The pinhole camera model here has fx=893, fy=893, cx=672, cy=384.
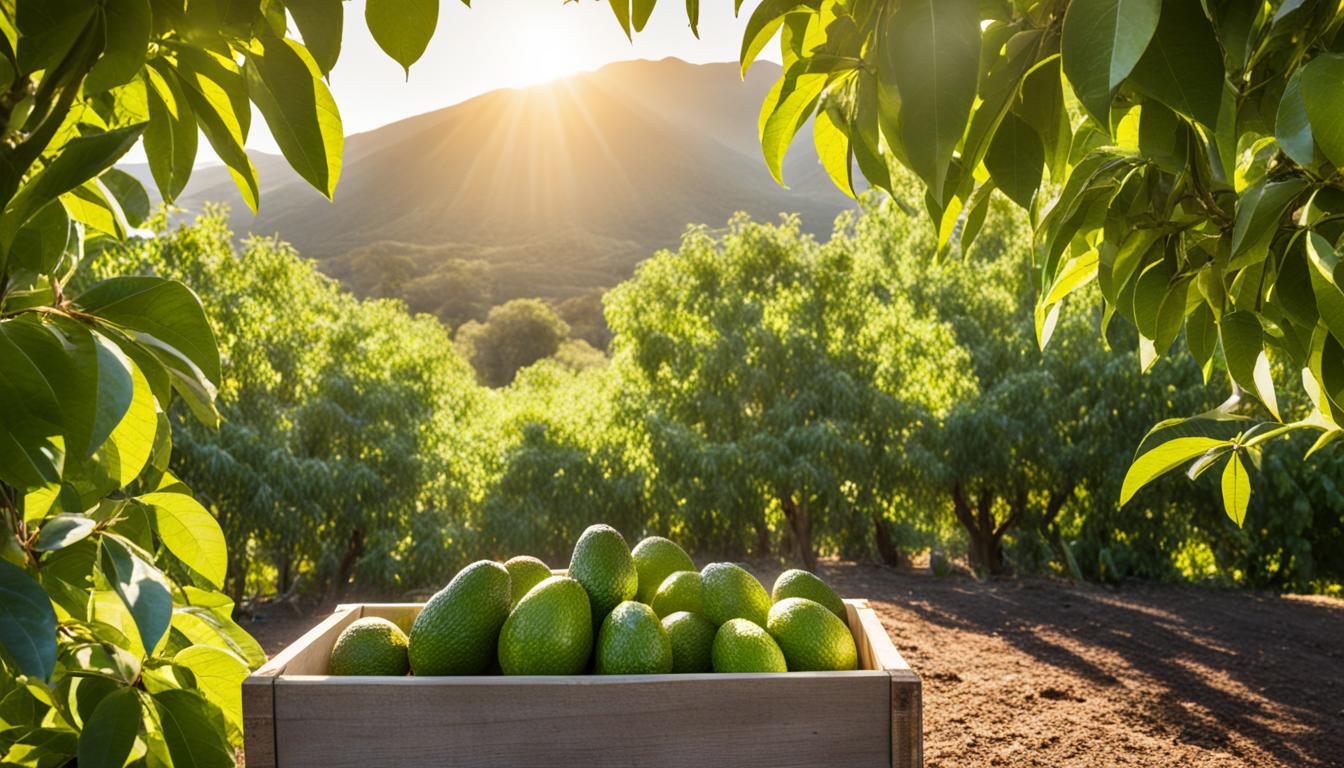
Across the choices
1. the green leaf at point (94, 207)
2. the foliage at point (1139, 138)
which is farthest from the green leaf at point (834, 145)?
the green leaf at point (94, 207)

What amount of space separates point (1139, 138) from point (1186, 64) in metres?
0.14

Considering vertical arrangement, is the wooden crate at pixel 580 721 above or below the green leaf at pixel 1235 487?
below

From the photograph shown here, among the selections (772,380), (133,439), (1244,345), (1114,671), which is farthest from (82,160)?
(772,380)

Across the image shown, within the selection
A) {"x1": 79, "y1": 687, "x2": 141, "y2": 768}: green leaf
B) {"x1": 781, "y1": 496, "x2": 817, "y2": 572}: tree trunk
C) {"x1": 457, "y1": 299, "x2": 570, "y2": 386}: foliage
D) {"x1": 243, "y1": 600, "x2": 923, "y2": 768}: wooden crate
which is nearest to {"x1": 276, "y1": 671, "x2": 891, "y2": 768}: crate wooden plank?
{"x1": 243, "y1": 600, "x2": 923, "y2": 768}: wooden crate

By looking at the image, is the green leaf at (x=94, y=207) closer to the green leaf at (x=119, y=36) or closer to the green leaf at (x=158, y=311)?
the green leaf at (x=158, y=311)

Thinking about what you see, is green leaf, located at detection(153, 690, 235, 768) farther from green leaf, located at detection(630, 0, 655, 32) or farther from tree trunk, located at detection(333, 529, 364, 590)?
tree trunk, located at detection(333, 529, 364, 590)

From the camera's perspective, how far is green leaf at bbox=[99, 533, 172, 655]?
27.2 inches

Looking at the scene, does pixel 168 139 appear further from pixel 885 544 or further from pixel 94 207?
pixel 885 544

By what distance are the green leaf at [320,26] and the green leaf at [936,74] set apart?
0.33 m

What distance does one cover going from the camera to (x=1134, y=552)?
6797mm

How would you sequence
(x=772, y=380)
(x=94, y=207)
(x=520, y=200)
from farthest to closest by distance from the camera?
(x=520, y=200), (x=772, y=380), (x=94, y=207)

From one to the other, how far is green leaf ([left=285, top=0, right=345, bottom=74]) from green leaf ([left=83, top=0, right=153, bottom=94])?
10 centimetres

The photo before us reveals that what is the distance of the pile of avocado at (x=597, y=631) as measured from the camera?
3.73ft

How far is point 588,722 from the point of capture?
3.48 feet
